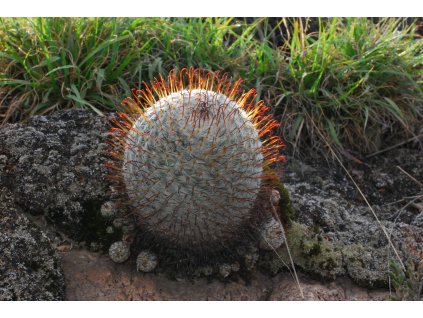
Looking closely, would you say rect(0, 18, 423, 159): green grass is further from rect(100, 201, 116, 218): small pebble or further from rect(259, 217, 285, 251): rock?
rect(259, 217, 285, 251): rock

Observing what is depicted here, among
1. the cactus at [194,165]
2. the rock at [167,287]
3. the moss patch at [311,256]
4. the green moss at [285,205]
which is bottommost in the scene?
the rock at [167,287]

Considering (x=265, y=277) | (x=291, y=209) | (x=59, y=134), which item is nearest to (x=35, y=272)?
(x=59, y=134)

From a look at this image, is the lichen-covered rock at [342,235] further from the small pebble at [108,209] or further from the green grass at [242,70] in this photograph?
the small pebble at [108,209]

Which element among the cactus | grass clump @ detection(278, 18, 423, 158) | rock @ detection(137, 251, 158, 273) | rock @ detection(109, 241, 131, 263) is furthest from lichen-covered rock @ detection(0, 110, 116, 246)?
grass clump @ detection(278, 18, 423, 158)

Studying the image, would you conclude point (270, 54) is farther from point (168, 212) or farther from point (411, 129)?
point (168, 212)

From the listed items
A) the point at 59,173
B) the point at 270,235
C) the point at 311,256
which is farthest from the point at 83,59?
the point at 311,256

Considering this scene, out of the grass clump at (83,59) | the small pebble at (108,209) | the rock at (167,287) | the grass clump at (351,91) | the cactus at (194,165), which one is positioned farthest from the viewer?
the grass clump at (351,91)

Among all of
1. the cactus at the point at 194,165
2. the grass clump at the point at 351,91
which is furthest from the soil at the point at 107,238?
the grass clump at the point at 351,91
